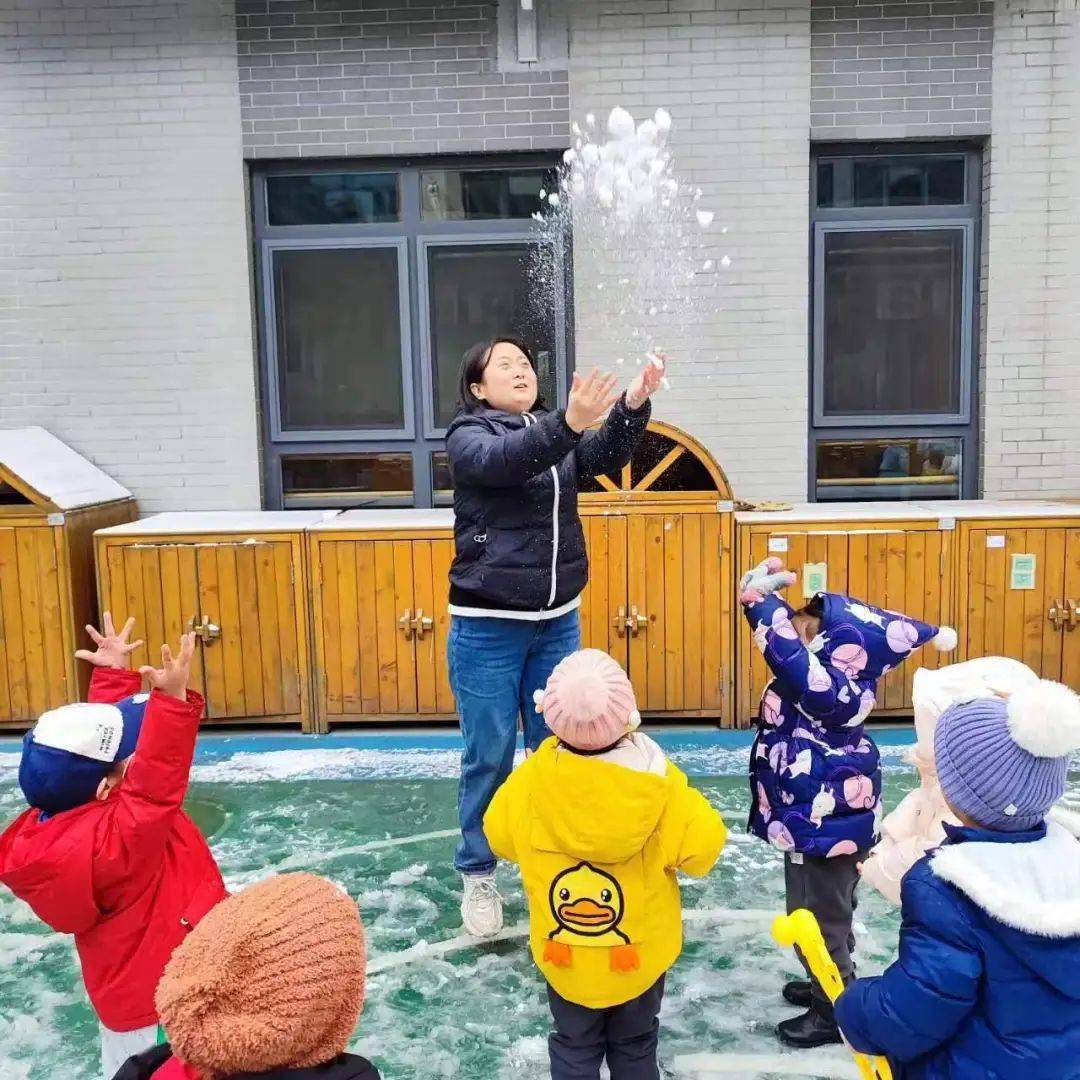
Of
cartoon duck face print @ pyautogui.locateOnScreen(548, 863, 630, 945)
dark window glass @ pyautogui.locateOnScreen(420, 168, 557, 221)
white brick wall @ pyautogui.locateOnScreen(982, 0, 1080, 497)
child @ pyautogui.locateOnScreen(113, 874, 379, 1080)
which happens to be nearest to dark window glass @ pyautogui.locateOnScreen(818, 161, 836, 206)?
white brick wall @ pyautogui.locateOnScreen(982, 0, 1080, 497)

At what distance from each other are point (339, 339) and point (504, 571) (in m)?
3.88

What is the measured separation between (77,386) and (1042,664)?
598cm

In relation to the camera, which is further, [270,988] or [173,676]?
[173,676]

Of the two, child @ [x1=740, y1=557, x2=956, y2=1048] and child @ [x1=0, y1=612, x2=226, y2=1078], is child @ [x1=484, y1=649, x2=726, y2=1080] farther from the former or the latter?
child @ [x1=0, y1=612, x2=226, y2=1078]

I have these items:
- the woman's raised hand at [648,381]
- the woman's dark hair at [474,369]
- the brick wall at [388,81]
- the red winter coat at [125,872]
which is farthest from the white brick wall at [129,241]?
the red winter coat at [125,872]

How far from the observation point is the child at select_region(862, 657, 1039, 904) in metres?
2.14

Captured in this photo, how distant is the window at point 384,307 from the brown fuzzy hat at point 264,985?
5.25 m

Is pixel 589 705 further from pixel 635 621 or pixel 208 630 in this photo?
pixel 208 630

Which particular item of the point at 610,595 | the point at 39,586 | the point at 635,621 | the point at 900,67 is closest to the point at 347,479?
the point at 39,586

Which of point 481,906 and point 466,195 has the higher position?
point 466,195

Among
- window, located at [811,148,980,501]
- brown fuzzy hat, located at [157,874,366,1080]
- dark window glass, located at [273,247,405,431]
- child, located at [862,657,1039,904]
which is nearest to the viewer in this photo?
brown fuzzy hat, located at [157,874,366,1080]

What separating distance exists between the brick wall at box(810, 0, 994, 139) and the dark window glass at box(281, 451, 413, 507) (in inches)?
134

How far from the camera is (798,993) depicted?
284 centimetres

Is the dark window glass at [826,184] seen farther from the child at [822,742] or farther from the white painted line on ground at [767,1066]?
the white painted line on ground at [767,1066]
